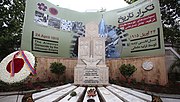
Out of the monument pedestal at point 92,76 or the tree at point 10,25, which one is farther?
the tree at point 10,25

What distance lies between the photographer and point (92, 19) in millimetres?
10242

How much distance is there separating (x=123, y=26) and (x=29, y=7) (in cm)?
602

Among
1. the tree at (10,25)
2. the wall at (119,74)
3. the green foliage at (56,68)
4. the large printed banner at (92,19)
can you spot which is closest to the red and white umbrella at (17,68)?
the wall at (119,74)

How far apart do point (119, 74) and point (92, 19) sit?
184 inches

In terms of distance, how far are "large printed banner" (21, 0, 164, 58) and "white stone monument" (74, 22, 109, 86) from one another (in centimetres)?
247

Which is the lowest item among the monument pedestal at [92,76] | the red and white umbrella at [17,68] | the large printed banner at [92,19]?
the monument pedestal at [92,76]

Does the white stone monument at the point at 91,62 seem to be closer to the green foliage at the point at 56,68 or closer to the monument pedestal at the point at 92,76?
the monument pedestal at the point at 92,76

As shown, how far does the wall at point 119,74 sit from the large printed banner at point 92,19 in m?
0.52

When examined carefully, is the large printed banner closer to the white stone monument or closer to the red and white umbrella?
the white stone monument

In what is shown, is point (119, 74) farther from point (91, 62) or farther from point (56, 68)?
point (56, 68)

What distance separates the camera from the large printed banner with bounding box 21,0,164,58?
7.56 m

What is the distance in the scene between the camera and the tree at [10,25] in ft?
26.4

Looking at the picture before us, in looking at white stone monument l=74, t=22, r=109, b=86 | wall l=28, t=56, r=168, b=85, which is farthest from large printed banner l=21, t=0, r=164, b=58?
white stone monument l=74, t=22, r=109, b=86

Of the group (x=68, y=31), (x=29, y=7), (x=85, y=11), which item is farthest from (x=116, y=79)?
(x=29, y=7)
